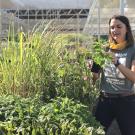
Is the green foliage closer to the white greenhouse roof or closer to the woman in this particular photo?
the woman

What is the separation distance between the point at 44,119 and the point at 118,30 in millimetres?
1427

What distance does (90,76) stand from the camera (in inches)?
185

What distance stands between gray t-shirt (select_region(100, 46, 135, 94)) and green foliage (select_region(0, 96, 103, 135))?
643 millimetres

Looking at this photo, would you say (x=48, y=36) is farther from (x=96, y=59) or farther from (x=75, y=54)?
(x=96, y=59)

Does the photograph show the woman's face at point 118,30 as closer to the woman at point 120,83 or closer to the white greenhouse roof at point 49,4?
the woman at point 120,83

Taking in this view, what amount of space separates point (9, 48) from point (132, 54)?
51.8 inches

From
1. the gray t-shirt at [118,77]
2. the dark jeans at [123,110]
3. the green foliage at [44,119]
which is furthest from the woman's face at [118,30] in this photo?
the green foliage at [44,119]

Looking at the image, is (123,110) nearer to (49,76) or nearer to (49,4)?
(49,76)

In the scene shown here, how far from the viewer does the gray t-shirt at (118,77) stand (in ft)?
13.6

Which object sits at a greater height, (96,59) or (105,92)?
(96,59)

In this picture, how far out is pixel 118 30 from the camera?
4254mm

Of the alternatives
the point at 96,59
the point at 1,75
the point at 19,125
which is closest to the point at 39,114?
the point at 19,125

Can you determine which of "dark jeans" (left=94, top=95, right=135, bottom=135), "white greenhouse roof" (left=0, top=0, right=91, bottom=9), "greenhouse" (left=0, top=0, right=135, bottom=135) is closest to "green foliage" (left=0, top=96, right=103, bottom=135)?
"greenhouse" (left=0, top=0, right=135, bottom=135)

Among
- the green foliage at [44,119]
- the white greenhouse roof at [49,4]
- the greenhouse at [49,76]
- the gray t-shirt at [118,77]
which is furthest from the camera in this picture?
the white greenhouse roof at [49,4]
